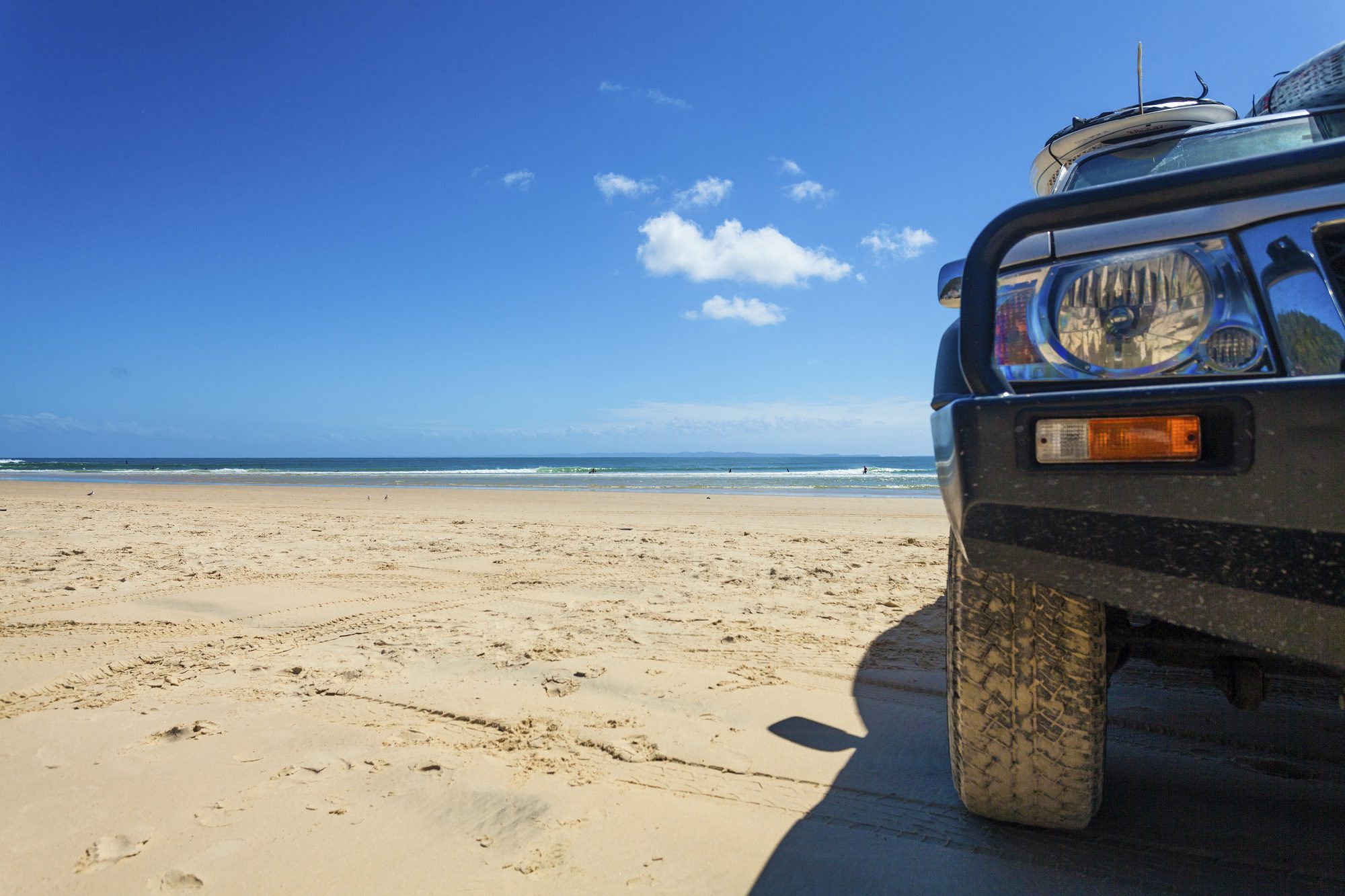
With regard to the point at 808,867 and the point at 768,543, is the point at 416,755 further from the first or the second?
the point at 768,543

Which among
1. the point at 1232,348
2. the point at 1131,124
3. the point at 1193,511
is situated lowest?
the point at 1193,511

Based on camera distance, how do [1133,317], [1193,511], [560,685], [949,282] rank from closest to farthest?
1. [1193,511]
2. [1133,317]
3. [949,282]
4. [560,685]

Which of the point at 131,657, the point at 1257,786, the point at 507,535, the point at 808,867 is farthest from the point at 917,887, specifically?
the point at 507,535

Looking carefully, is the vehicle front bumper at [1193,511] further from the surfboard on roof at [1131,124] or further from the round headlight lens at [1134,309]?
the surfboard on roof at [1131,124]

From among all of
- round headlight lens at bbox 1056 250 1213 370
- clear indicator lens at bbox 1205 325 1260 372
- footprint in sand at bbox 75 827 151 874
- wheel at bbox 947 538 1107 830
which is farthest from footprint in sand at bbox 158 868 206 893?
clear indicator lens at bbox 1205 325 1260 372

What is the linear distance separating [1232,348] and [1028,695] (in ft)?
2.49

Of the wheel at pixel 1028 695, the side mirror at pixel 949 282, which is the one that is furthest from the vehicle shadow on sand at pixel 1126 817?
the side mirror at pixel 949 282

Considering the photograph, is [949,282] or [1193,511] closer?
[1193,511]

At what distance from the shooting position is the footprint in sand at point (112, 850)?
4.94 ft

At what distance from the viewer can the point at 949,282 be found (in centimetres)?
190

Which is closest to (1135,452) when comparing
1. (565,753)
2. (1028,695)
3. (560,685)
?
(1028,695)

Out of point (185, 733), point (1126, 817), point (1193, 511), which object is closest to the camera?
point (1193, 511)

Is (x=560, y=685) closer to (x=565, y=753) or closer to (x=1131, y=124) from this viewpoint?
(x=565, y=753)

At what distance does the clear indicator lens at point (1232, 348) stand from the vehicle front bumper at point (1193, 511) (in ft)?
0.75
